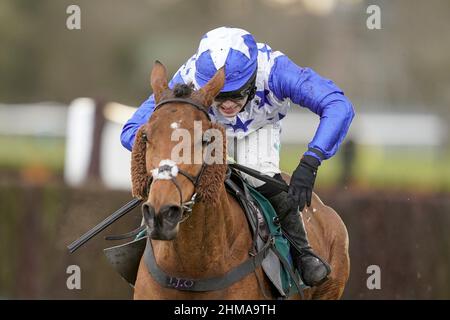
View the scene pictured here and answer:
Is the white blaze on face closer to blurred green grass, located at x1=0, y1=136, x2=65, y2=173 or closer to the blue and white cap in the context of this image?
the blue and white cap

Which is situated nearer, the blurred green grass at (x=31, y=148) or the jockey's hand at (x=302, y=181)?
the jockey's hand at (x=302, y=181)

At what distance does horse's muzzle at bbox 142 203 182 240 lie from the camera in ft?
14.9

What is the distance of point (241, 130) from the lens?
20.2 feet

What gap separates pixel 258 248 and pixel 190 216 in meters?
0.66

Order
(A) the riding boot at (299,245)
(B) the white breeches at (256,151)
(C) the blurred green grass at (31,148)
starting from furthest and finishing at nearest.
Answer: (C) the blurred green grass at (31,148), (B) the white breeches at (256,151), (A) the riding boot at (299,245)

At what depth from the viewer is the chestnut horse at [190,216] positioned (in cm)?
462

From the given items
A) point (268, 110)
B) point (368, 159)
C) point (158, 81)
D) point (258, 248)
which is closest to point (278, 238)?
point (258, 248)

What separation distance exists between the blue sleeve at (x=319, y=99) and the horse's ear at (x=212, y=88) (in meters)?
0.78

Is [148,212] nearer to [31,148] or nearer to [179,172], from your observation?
[179,172]

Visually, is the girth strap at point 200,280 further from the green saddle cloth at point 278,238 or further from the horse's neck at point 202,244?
the green saddle cloth at point 278,238

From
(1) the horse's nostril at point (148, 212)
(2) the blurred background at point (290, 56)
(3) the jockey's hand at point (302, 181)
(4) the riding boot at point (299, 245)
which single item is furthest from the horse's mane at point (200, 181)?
(2) the blurred background at point (290, 56)

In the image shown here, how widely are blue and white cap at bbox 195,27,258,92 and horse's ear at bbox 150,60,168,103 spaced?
376 millimetres

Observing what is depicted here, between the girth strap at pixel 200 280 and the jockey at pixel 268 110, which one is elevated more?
the jockey at pixel 268 110

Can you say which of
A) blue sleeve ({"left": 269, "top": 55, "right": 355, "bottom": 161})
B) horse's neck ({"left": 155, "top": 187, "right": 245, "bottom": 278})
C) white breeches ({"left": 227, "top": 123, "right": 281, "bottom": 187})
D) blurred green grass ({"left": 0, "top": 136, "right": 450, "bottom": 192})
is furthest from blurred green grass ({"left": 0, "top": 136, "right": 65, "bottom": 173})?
horse's neck ({"left": 155, "top": 187, "right": 245, "bottom": 278})
